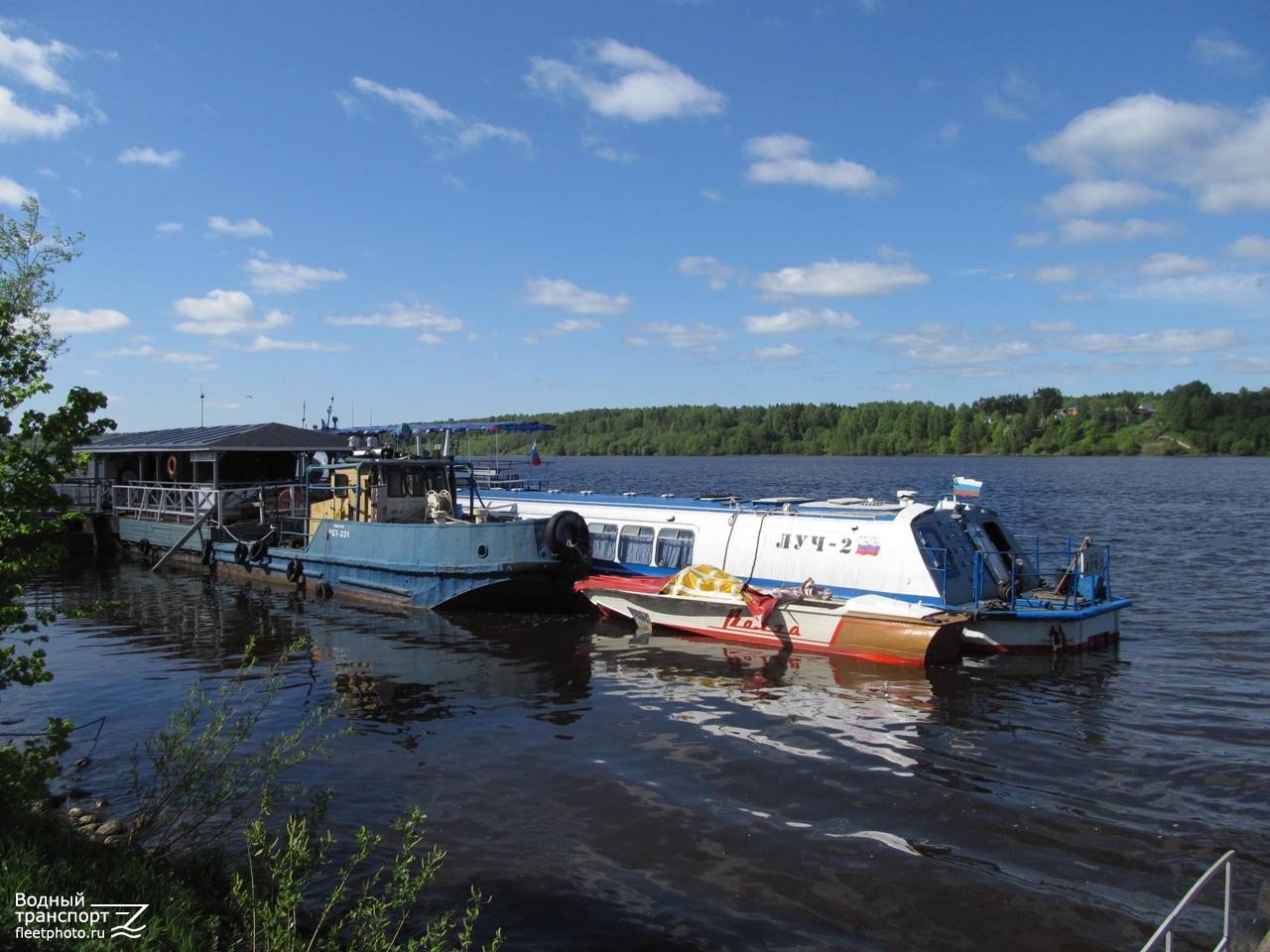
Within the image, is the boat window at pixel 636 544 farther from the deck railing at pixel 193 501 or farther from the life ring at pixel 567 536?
the deck railing at pixel 193 501

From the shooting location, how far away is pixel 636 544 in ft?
77.7

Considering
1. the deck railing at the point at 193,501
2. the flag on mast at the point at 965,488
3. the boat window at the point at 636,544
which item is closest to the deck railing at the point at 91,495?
the deck railing at the point at 193,501

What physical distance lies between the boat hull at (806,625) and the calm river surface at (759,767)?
0.59 meters

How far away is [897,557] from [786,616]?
2.71 meters

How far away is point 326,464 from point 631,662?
12.9 metres

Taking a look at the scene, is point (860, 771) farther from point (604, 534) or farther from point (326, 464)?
point (326, 464)

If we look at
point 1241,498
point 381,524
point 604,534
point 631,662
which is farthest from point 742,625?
point 1241,498

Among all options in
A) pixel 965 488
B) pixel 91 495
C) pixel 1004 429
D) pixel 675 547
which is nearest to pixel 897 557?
pixel 965 488

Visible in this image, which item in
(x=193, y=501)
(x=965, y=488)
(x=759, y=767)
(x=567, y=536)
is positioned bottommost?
(x=759, y=767)

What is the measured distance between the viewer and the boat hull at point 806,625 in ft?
53.7

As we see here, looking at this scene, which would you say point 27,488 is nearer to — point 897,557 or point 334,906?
point 334,906

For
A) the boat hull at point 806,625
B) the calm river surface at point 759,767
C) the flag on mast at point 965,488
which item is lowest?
the calm river surface at point 759,767

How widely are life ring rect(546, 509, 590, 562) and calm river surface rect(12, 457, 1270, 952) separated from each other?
65.9 inches

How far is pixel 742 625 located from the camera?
18.8 m
